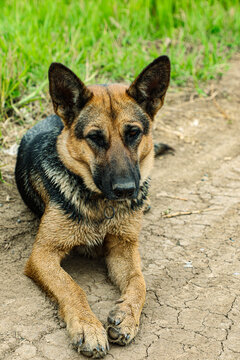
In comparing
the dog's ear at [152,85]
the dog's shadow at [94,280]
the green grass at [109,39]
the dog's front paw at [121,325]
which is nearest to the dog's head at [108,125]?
the dog's ear at [152,85]

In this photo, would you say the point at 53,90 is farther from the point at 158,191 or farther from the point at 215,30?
the point at 215,30

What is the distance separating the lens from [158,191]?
16.5ft

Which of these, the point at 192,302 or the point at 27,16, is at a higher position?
the point at 27,16

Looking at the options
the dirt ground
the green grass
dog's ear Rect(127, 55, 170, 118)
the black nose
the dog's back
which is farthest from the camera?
the green grass

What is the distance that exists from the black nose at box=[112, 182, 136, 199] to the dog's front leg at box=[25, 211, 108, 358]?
539 mm

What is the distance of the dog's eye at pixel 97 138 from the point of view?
3.42 meters

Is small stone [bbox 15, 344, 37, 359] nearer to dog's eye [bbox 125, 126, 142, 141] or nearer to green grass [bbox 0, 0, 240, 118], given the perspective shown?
dog's eye [bbox 125, 126, 142, 141]

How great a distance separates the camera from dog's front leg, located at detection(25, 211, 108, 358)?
9.10 ft

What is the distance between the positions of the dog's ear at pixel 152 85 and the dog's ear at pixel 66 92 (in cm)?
37

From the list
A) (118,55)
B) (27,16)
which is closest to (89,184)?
(118,55)

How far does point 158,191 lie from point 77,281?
1.77 metres

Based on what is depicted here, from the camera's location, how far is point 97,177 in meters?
3.41

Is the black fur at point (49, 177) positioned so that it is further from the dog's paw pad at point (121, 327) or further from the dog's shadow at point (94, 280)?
the dog's paw pad at point (121, 327)

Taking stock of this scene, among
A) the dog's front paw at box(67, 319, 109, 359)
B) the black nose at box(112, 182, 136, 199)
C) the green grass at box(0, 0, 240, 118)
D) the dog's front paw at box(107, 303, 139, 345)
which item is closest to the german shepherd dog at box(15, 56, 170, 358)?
the black nose at box(112, 182, 136, 199)
